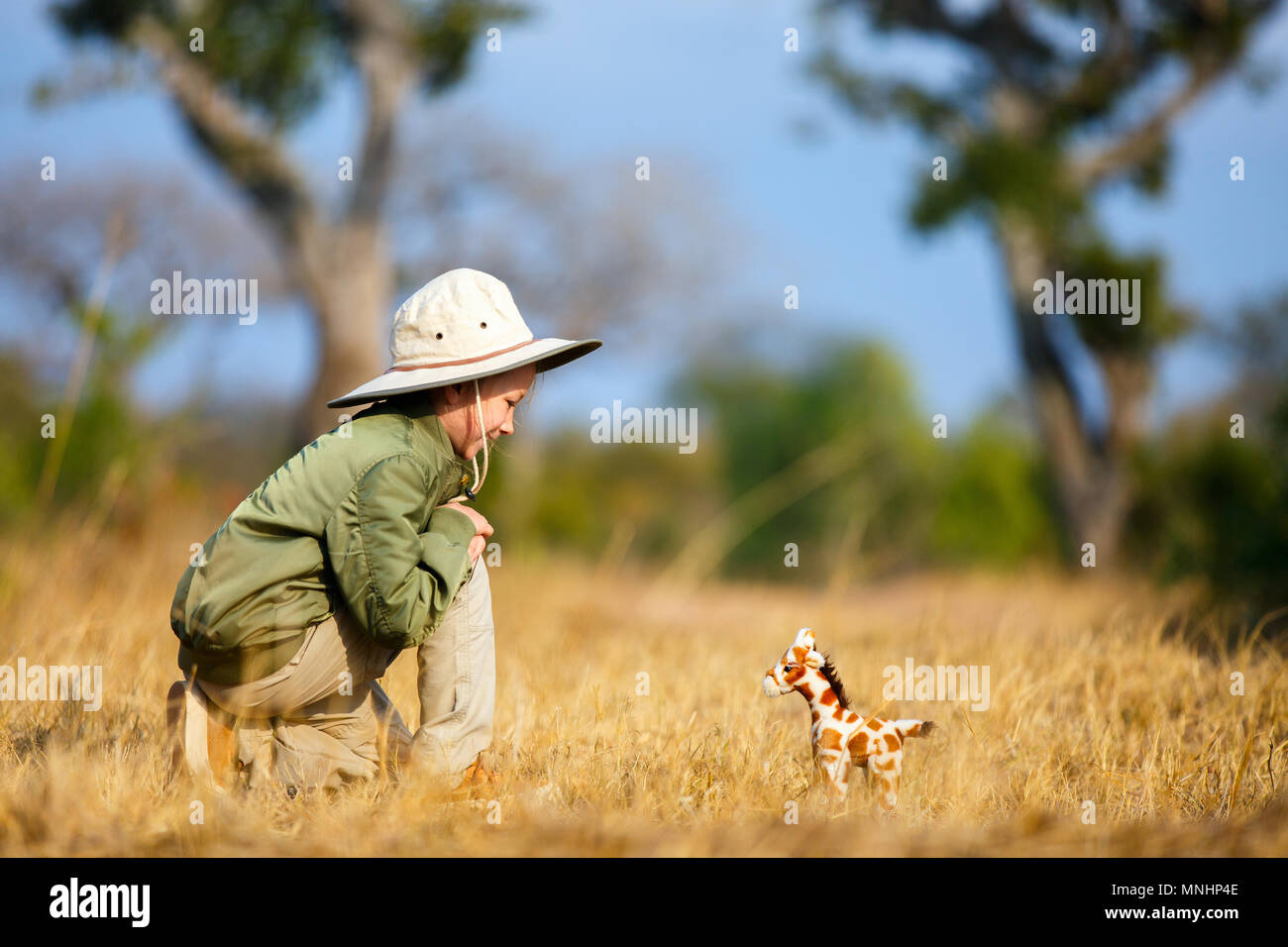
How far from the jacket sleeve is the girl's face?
23 cm

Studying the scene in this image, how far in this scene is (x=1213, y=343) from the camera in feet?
75.2

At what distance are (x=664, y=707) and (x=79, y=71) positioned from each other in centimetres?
802

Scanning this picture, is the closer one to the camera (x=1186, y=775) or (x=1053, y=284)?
(x=1186, y=775)

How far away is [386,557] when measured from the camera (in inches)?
90.4

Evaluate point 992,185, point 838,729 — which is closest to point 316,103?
point 992,185

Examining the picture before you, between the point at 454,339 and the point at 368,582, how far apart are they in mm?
581

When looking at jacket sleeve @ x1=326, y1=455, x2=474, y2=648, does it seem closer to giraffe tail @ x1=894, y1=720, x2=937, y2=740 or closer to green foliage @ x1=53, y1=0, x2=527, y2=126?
giraffe tail @ x1=894, y1=720, x2=937, y2=740

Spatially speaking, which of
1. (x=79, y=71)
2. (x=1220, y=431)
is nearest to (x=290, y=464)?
(x=79, y=71)

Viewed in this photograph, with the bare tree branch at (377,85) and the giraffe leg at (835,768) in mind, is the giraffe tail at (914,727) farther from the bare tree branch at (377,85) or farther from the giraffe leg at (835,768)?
the bare tree branch at (377,85)

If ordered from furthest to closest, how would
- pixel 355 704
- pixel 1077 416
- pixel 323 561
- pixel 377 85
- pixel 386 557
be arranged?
pixel 1077 416 < pixel 377 85 < pixel 355 704 < pixel 323 561 < pixel 386 557

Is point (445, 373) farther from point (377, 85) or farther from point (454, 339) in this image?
point (377, 85)

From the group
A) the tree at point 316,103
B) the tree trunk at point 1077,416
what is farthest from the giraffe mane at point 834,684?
the tree trunk at point 1077,416
